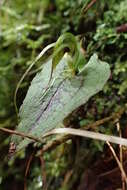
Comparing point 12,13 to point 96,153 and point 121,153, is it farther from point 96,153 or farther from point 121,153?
point 121,153

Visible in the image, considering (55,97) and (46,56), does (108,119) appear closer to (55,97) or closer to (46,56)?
(55,97)

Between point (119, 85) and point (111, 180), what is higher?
point (119, 85)

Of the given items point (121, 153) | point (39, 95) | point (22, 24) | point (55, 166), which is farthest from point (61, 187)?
point (22, 24)

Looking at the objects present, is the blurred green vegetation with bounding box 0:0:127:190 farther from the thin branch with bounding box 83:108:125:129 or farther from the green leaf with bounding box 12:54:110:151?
the green leaf with bounding box 12:54:110:151

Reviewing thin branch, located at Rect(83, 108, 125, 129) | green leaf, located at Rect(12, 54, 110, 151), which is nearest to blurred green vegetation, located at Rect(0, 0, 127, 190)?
thin branch, located at Rect(83, 108, 125, 129)

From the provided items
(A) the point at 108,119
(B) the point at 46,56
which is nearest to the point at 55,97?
(A) the point at 108,119
